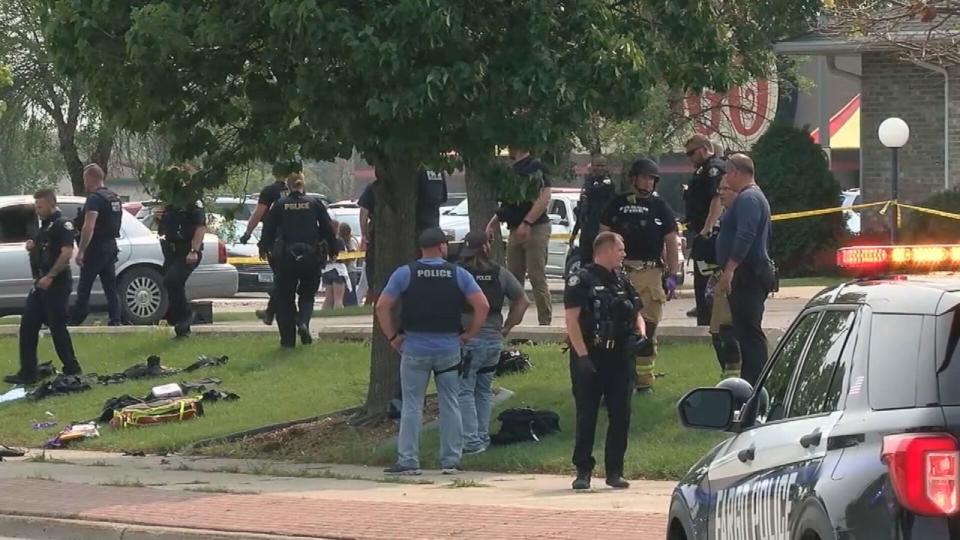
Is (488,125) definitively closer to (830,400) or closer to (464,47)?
(464,47)

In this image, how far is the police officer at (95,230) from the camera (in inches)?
736

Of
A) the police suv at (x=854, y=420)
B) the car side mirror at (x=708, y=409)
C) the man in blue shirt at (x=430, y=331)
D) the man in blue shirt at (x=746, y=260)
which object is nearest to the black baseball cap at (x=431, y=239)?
the man in blue shirt at (x=430, y=331)

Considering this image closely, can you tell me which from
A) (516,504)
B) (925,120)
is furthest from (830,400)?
(925,120)

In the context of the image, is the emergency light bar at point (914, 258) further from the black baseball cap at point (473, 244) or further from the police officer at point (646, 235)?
the police officer at point (646, 235)

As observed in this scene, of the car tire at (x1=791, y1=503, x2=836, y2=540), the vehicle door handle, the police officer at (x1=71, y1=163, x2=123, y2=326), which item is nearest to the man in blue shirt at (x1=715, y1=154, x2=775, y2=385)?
the vehicle door handle

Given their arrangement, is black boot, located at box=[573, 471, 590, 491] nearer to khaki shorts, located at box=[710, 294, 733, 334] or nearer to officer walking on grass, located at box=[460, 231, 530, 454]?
officer walking on grass, located at box=[460, 231, 530, 454]

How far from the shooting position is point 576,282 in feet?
37.4

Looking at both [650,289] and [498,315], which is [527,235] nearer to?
[650,289]

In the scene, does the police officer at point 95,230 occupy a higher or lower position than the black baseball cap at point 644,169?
lower

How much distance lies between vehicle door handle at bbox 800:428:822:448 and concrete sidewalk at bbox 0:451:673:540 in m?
4.28

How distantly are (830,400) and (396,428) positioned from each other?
9145 mm

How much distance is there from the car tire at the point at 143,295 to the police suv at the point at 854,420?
16.4 m

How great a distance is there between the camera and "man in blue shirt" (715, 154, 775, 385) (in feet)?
40.7

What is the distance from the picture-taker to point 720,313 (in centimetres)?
1352
